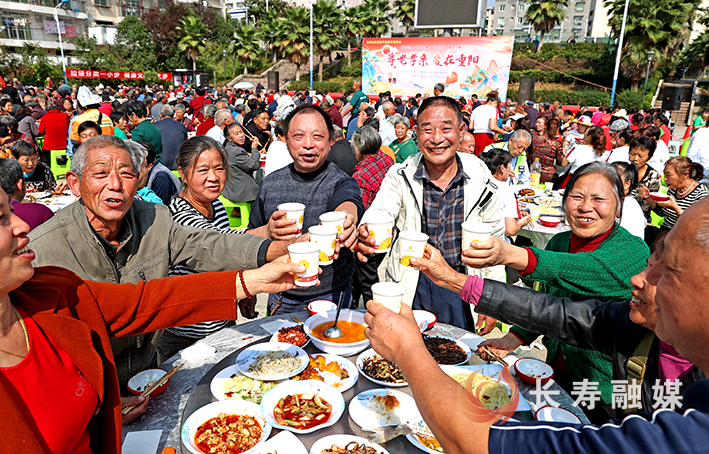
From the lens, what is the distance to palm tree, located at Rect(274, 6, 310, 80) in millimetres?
37750

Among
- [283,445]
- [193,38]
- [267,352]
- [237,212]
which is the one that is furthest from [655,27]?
[193,38]

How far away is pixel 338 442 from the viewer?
5.38 feet

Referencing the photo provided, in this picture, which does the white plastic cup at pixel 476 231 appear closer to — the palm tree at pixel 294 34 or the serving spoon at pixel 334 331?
the serving spoon at pixel 334 331

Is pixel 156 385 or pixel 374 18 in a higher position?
pixel 374 18

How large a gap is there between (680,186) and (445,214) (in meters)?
4.00

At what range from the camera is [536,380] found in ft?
6.70

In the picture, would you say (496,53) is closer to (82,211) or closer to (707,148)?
(707,148)

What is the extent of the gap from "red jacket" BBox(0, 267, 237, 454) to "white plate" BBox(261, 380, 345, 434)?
418 millimetres

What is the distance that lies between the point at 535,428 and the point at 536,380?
1063mm

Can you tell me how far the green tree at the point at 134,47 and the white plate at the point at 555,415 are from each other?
50.0m

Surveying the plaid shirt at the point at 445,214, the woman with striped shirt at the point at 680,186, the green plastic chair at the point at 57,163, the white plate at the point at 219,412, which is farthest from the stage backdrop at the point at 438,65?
the white plate at the point at 219,412

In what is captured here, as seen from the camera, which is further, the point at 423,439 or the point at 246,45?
the point at 246,45

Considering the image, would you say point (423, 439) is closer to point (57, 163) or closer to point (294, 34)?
point (57, 163)

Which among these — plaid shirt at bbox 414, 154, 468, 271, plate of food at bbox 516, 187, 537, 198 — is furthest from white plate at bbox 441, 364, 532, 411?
plate of food at bbox 516, 187, 537, 198
